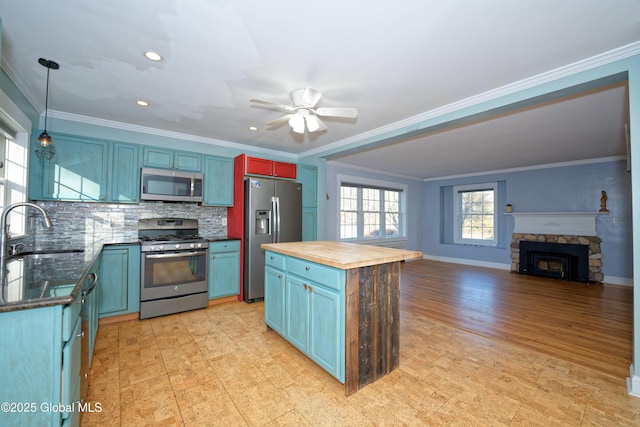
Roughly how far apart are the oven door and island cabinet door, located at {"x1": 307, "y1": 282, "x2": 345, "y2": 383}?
81.1 inches

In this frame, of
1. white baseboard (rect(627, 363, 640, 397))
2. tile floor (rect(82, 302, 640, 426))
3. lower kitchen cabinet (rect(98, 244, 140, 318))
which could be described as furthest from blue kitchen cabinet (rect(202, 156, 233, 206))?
white baseboard (rect(627, 363, 640, 397))

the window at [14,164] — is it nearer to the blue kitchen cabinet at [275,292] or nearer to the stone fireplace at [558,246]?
the blue kitchen cabinet at [275,292]

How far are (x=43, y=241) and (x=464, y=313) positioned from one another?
507 cm

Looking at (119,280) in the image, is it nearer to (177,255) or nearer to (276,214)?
(177,255)

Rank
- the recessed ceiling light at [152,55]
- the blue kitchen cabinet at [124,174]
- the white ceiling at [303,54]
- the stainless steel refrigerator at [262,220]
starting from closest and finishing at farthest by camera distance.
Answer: the white ceiling at [303,54]
the recessed ceiling light at [152,55]
the blue kitchen cabinet at [124,174]
the stainless steel refrigerator at [262,220]

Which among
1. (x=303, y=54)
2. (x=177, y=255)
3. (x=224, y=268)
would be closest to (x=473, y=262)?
(x=224, y=268)

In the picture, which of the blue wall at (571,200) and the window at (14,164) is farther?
the blue wall at (571,200)

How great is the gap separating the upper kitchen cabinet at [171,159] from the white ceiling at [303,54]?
0.36 metres

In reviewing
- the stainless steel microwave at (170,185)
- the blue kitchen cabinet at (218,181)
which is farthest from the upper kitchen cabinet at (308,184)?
the stainless steel microwave at (170,185)

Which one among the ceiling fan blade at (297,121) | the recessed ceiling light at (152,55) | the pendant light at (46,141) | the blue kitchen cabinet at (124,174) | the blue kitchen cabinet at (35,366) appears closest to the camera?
the blue kitchen cabinet at (35,366)

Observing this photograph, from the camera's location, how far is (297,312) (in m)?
2.39

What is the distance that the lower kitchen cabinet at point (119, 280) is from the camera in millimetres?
3121

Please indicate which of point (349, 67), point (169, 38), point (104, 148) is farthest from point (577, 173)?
point (104, 148)

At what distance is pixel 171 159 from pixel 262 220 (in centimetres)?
148
